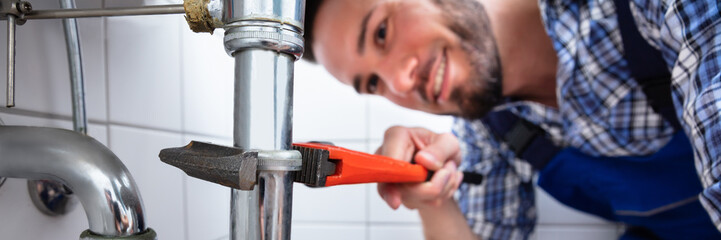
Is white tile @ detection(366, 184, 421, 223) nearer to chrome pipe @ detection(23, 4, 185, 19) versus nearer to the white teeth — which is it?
the white teeth

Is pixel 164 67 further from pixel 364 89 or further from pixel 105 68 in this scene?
pixel 364 89

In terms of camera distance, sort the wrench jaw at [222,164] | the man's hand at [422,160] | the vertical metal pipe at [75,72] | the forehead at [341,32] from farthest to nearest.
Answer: the forehead at [341,32]
the man's hand at [422,160]
the vertical metal pipe at [75,72]
the wrench jaw at [222,164]

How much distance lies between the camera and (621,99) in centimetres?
54

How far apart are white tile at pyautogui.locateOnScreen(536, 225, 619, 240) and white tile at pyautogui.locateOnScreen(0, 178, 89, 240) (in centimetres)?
74

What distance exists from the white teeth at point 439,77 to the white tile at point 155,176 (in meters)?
0.39

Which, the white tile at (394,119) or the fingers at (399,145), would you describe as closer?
the fingers at (399,145)

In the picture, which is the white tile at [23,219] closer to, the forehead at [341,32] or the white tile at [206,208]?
the white tile at [206,208]

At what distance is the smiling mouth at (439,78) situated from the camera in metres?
0.71

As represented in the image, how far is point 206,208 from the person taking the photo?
590 mm

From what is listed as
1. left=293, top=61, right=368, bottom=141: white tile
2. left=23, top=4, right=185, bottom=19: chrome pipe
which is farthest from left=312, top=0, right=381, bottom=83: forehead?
left=23, top=4, right=185, bottom=19: chrome pipe

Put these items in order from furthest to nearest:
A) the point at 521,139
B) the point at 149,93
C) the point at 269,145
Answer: the point at 521,139 → the point at 149,93 → the point at 269,145

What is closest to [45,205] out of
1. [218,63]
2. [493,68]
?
[218,63]

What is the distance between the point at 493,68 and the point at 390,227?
34 centimetres

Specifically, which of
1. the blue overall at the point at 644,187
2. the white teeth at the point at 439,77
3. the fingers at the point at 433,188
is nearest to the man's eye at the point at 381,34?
the white teeth at the point at 439,77
